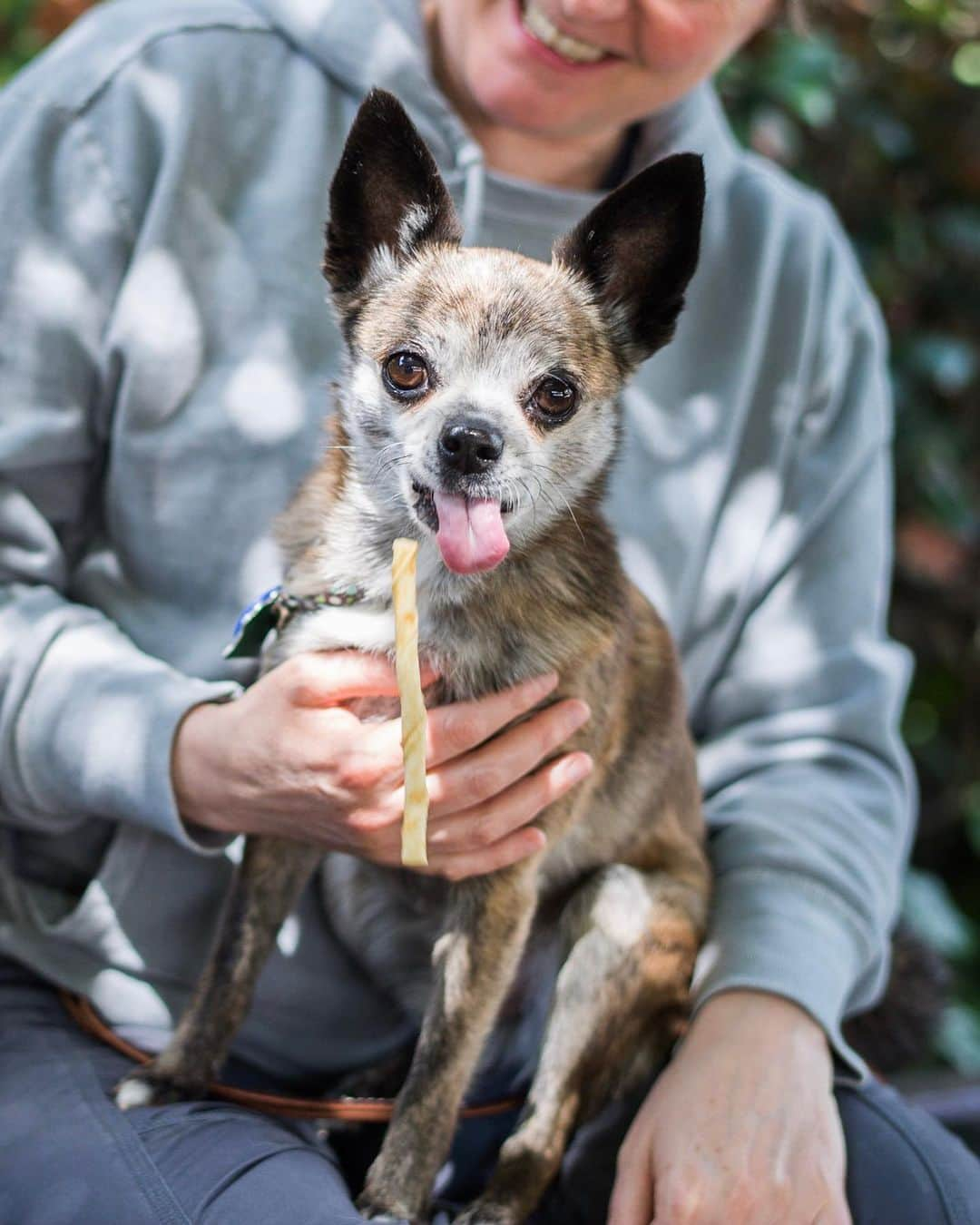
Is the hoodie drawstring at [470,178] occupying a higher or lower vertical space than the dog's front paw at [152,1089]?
higher

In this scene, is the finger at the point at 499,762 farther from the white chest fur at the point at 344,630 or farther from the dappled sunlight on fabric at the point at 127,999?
the dappled sunlight on fabric at the point at 127,999

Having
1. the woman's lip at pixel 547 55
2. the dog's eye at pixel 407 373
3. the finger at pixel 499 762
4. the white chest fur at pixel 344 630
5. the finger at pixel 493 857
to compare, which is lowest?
the finger at pixel 493 857

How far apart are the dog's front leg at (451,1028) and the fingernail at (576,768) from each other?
12 cm

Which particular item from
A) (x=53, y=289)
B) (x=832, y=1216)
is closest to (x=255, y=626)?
(x=53, y=289)

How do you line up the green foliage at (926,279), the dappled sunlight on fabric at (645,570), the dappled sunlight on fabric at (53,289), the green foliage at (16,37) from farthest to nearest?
the green foliage at (926,279), the green foliage at (16,37), the dappled sunlight on fabric at (645,570), the dappled sunlight on fabric at (53,289)

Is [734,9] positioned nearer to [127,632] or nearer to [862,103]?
[127,632]

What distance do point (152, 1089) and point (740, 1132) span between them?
0.70 m

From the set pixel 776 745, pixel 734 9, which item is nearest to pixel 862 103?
pixel 734 9

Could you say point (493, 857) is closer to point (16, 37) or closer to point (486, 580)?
point (486, 580)

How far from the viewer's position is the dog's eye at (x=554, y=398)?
1458 mm

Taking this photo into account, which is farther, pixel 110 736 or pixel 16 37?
pixel 16 37

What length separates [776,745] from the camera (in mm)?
1925

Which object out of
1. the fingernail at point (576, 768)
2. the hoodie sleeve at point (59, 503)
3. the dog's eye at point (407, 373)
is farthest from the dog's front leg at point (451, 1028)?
the dog's eye at point (407, 373)

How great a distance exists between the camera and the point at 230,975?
155 cm
